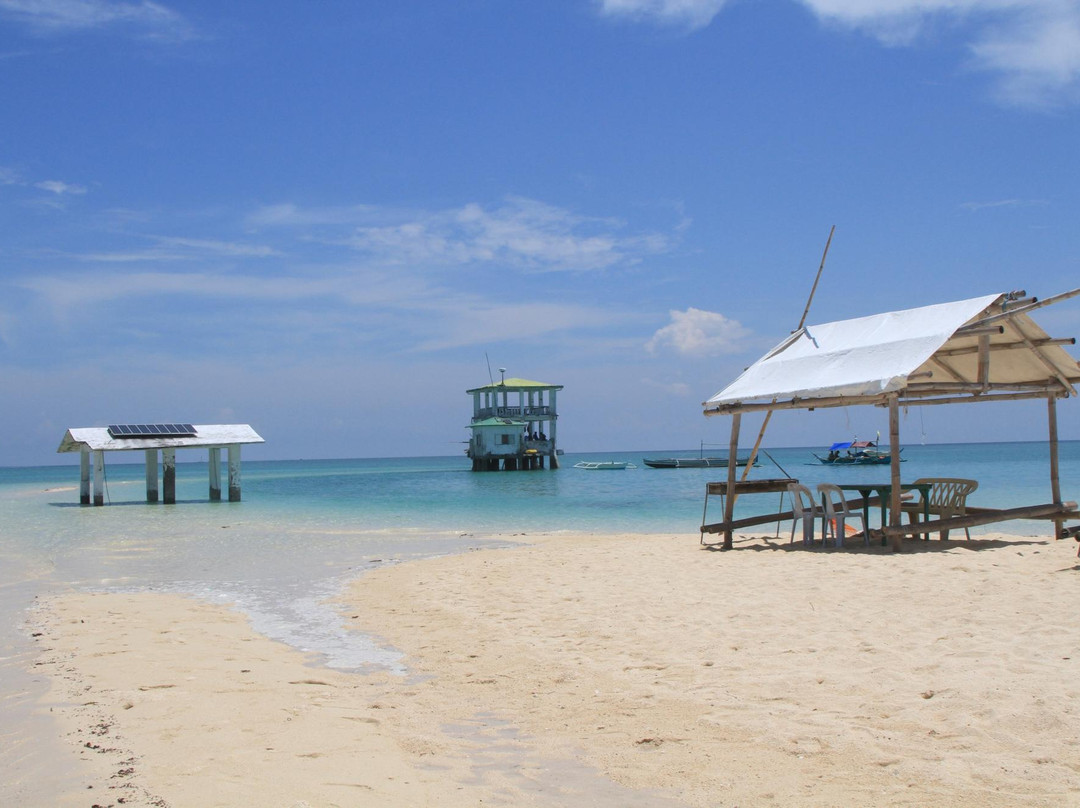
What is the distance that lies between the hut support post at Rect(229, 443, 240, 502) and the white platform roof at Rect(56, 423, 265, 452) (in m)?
0.51

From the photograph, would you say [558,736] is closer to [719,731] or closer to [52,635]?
[719,731]

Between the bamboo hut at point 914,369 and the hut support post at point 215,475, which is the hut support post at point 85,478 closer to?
the hut support post at point 215,475

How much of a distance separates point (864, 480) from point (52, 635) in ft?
140

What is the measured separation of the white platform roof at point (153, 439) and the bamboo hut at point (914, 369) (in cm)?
2116

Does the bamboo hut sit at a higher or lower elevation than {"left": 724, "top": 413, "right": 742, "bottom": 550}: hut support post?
higher

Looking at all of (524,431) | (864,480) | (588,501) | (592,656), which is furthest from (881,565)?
(524,431)

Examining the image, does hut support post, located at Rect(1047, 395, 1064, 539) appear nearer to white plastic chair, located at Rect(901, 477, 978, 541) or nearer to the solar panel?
white plastic chair, located at Rect(901, 477, 978, 541)

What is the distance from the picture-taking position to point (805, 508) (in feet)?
38.2

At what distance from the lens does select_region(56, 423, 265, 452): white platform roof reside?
2730 centimetres

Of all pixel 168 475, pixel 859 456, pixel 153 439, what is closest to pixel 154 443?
pixel 153 439

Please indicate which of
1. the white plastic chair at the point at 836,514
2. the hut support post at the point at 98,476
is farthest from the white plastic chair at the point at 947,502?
the hut support post at the point at 98,476

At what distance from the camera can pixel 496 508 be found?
84.0ft

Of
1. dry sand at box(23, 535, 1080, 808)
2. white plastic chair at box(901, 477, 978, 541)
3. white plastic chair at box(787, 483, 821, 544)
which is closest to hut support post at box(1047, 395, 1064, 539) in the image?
white plastic chair at box(901, 477, 978, 541)

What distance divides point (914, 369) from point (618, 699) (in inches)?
244
